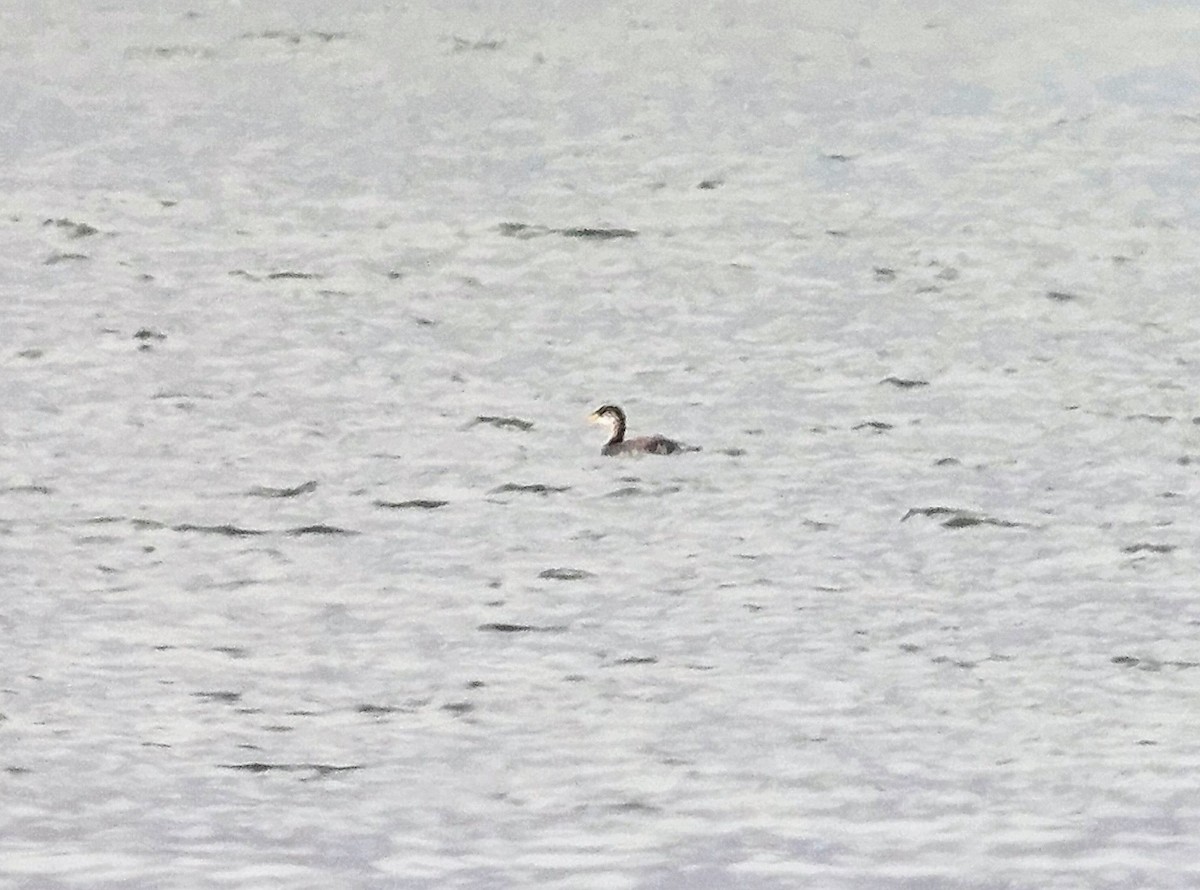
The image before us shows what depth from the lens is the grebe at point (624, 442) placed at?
55.1 feet

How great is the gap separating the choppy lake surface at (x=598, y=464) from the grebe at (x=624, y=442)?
20 centimetres

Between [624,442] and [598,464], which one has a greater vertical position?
[624,442]

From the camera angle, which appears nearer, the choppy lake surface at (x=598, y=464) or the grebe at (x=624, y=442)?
the choppy lake surface at (x=598, y=464)

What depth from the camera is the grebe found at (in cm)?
1680

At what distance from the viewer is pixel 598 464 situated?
16.9 metres

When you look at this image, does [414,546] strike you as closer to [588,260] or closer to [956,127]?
[588,260]

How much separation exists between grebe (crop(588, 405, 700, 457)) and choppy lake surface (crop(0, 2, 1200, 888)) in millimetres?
198

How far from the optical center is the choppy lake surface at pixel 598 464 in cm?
1170

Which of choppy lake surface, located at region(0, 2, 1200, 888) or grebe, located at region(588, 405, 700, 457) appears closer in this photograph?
choppy lake surface, located at region(0, 2, 1200, 888)

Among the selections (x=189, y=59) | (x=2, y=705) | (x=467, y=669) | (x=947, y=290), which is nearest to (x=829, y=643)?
(x=467, y=669)

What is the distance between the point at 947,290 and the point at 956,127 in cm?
549

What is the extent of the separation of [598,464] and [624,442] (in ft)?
0.68

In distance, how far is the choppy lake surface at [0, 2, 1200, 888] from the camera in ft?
38.4

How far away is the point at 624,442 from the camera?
55.3ft
